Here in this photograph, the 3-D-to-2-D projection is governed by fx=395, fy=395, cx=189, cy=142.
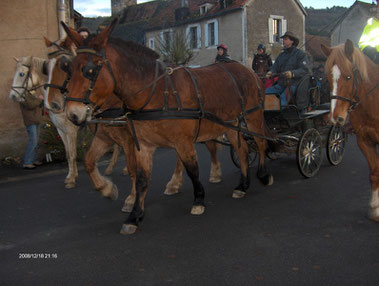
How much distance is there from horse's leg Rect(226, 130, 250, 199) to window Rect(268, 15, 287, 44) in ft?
85.0

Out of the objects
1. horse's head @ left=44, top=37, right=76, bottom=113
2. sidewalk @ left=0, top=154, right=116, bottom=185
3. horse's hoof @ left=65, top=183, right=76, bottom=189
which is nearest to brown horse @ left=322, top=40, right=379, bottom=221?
horse's head @ left=44, top=37, right=76, bottom=113

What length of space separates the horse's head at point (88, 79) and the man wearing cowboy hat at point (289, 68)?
3.47 metres

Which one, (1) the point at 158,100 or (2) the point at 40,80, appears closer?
(1) the point at 158,100

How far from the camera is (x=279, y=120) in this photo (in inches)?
276

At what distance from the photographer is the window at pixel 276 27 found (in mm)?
30409

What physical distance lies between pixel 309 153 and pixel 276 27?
26.8 meters

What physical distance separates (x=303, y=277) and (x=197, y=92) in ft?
7.99

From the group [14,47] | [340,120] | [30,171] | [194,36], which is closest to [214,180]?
[340,120]

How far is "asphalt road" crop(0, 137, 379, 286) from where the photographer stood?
11.2 feet

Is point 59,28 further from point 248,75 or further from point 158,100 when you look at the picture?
point 158,100

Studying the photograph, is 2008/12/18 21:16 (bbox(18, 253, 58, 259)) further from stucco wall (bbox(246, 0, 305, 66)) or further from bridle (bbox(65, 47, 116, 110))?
stucco wall (bbox(246, 0, 305, 66))

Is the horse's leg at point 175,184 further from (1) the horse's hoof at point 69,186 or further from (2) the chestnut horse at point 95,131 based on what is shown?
(1) the horse's hoof at point 69,186

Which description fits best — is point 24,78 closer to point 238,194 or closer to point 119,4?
point 238,194

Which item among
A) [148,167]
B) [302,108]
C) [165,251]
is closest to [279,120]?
[302,108]
